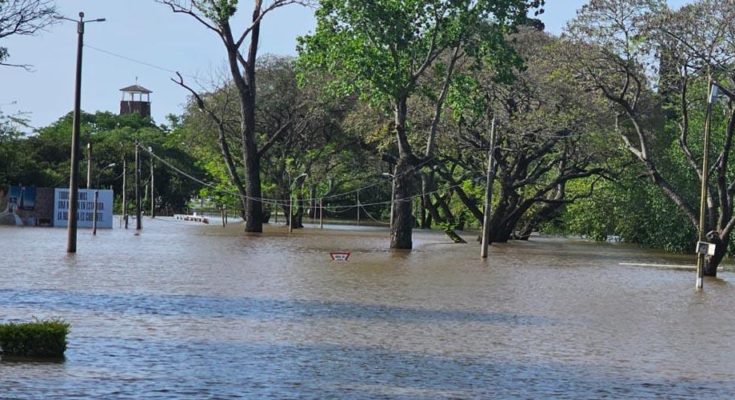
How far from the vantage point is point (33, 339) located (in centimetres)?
1464

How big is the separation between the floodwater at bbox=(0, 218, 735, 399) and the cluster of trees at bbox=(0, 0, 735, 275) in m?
7.64

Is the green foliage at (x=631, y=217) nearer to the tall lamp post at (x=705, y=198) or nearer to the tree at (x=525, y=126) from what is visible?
the tree at (x=525, y=126)

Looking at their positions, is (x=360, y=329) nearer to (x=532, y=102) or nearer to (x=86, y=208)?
(x=532, y=102)

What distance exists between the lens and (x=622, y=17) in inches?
1614

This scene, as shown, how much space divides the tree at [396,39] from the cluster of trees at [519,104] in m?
0.08

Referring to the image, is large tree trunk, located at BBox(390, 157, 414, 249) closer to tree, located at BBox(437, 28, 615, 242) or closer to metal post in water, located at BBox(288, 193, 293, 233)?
tree, located at BBox(437, 28, 615, 242)

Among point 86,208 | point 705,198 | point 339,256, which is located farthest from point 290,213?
point 705,198

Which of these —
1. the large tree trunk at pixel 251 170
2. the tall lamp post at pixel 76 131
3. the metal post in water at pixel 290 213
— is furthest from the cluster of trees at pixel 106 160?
the tall lamp post at pixel 76 131

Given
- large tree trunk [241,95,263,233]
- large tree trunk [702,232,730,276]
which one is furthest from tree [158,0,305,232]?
large tree trunk [702,232,730,276]

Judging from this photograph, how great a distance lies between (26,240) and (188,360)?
34.6 metres

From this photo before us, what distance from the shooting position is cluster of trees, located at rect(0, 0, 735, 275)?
40625mm

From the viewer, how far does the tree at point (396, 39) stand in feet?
159

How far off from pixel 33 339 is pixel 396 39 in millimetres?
35512

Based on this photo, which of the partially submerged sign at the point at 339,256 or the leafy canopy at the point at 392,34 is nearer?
the partially submerged sign at the point at 339,256
